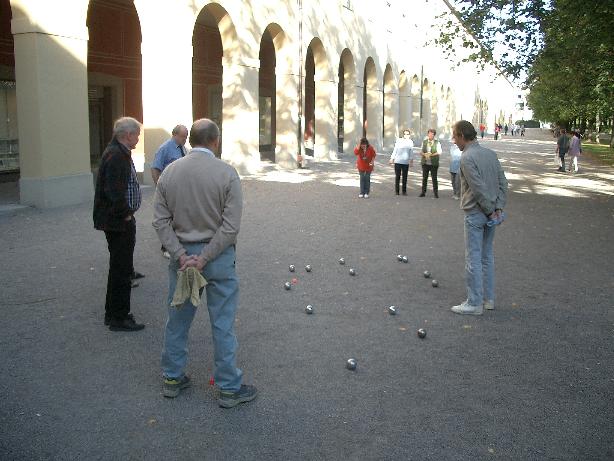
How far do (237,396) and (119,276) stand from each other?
2.04 metres

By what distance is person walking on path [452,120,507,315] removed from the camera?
6.42 metres

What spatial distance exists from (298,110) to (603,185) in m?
10.7

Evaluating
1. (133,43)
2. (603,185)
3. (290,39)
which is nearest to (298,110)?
(290,39)

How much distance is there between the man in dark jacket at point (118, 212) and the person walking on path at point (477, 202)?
3.13 meters

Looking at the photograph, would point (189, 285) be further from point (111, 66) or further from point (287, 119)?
point (287, 119)

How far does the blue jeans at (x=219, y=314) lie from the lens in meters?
4.29

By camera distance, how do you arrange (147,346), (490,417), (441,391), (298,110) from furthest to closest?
1. (298,110)
2. (147,346)
3. (441,391)
4. (490,417)

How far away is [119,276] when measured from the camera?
589cm

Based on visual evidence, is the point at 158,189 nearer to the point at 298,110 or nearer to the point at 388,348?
the point at 388,348

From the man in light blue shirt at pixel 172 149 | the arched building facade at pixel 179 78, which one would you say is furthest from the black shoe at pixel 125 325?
the arched building facade at pixel 179 78

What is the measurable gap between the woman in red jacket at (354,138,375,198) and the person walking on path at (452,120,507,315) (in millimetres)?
8949

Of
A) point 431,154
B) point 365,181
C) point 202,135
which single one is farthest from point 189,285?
point 431,154

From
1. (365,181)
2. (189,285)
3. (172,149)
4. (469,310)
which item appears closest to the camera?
(189,285)

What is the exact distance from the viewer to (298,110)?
24391 millimetres
